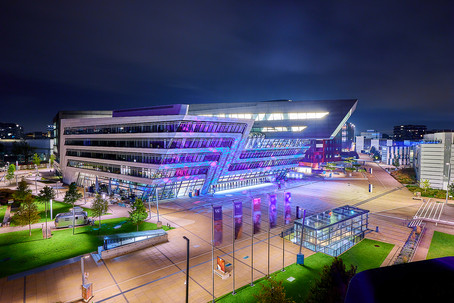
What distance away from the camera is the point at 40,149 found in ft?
497

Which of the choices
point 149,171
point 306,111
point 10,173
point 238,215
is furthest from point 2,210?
point 306,111

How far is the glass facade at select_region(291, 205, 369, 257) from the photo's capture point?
2827cm

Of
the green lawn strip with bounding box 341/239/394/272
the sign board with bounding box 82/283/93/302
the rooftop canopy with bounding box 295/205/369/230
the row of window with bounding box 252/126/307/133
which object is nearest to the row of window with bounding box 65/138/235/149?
the row of window with bounding box 252/126/307/133

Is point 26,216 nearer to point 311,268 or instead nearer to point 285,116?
point 311,268

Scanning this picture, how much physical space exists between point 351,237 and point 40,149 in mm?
180261

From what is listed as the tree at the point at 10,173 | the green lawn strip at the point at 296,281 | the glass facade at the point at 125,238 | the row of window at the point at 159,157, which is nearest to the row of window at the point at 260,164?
the row of window at the point at 159,157

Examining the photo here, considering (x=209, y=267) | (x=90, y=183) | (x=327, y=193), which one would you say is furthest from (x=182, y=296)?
(x=90, y=183)

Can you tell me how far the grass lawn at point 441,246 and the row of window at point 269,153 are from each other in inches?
1565

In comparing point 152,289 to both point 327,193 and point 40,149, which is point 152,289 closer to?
point 327,193

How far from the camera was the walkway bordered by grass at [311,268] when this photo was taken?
770 inches

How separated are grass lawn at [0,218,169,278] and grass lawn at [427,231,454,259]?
→ 3380 centimetres

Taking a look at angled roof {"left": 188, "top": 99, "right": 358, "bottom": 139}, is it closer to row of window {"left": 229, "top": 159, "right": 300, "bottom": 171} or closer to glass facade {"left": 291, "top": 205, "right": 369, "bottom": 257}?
row of window {"left": 229, "top": 159, "right": 300, "bottom": 171}

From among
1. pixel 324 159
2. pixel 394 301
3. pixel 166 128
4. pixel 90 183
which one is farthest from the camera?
pixel 324 159

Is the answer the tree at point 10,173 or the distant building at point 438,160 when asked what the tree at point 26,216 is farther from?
the distant building at point 438,160
